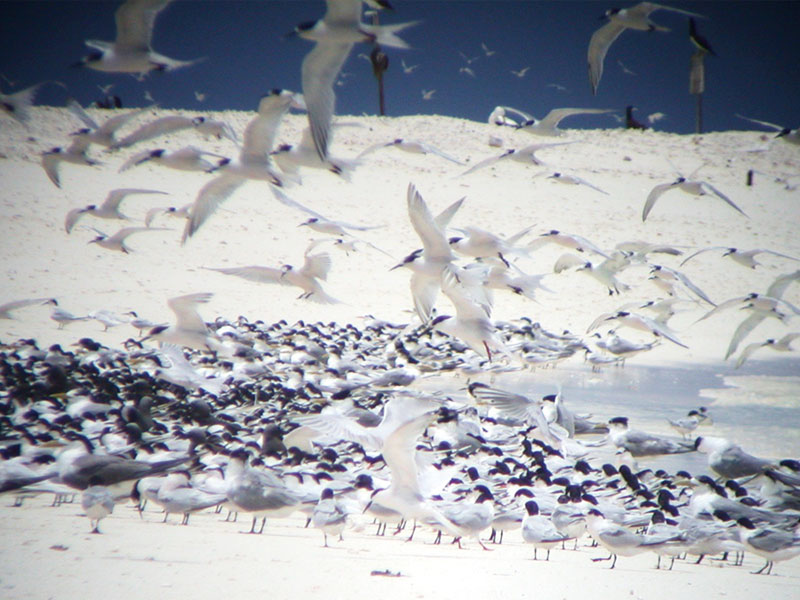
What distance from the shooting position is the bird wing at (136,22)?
5.24 metres

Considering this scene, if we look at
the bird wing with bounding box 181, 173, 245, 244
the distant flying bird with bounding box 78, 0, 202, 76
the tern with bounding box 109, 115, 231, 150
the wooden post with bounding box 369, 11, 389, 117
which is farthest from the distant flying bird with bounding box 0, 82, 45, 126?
the wooden post with bounding box 369, 11, 389, 117

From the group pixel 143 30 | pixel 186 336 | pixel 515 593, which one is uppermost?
pixel 143 30

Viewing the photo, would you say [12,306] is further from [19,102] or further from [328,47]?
[328,47]

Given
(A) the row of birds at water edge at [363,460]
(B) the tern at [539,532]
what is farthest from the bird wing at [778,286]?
(B) the tern at [539,532]

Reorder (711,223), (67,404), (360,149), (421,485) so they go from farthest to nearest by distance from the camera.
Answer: (360,149)
(711,223)
(67,404)
(421,485)

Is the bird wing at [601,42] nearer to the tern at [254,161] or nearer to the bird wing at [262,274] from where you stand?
the tern at [254,161]

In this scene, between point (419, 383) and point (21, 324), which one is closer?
point (419, 383)

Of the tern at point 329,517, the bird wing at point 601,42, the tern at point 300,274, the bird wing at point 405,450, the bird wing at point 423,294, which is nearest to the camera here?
the bird wing at point 405,450

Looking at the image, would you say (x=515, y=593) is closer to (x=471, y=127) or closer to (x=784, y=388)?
(x=784, y=388)

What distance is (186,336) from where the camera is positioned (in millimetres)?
8141

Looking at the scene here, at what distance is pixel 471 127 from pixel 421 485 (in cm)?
2998

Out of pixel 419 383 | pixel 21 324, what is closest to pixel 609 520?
pixel 419 383

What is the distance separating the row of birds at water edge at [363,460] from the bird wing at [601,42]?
9.38ft

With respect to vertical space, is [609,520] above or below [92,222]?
above
